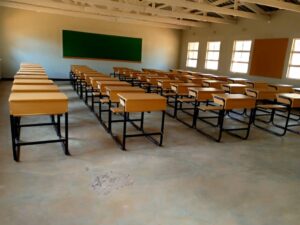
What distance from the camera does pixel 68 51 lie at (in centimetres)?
1104

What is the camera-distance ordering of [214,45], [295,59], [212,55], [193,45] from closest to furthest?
[295,59] → [214,45] → [212,55] → [193,45]

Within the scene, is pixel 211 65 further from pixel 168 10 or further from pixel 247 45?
pixel 168 10

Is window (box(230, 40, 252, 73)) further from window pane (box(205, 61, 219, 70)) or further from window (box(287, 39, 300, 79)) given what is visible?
window (box(287, 39, 300, 79))

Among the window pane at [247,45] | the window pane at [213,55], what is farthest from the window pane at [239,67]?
the window pane at [213,55]

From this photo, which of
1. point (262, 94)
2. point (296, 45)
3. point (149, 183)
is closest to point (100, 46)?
point (296, 45)

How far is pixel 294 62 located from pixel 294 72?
12.0 inches

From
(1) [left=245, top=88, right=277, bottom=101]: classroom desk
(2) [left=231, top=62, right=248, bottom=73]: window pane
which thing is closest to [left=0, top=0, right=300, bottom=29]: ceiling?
(2) [left=231, top=62, right=248, bottom=73]: window pane

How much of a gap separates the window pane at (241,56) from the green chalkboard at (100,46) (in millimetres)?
4780

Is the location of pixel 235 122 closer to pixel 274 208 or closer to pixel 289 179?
pixel 289 179

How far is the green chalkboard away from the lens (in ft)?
36.0

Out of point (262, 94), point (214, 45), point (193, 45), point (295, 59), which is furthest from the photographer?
point (193, 45)

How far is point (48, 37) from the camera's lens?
1051 cm

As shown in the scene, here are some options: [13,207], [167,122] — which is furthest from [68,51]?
[13,207]

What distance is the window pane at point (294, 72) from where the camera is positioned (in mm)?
7435
